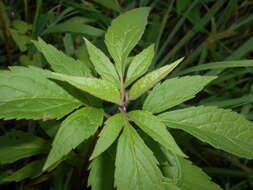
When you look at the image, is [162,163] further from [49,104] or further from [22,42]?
[22,42]

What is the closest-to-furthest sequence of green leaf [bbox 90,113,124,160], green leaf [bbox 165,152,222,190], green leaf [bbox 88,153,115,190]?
green leaf [bbox 90,113,124,160]
green leaf [bbox 88,153,115,190]
green leaf [bbox 165,152,222,190]

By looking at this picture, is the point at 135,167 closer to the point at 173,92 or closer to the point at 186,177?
the point at 173,92

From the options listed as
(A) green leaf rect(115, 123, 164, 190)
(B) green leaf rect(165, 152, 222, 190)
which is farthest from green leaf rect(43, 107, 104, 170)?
(B) green leaf rect(165, 152, 222, 190)

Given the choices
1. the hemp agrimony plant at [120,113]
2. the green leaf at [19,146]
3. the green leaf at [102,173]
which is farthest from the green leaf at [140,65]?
the green leaf at [19,146]

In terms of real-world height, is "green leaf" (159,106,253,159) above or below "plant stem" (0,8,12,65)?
below

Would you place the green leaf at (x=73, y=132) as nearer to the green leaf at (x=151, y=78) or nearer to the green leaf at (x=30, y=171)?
the green leaf at (x=151, y=78)

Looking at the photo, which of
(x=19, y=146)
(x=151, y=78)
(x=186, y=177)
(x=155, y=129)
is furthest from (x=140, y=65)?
(x=19, y=146)

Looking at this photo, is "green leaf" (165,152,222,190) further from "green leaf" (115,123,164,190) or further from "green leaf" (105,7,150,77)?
"green leaf" (105,7,150,77)
